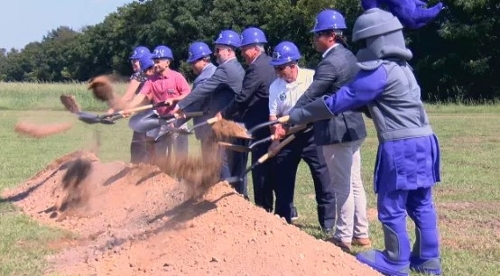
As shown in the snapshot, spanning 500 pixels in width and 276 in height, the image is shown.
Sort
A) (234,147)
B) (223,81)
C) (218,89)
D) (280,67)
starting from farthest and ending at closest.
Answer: (218,89)
(223,81)
(280,67)
(234,147)

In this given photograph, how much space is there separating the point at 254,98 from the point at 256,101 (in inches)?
1.6

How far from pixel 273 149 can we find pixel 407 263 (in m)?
2.00

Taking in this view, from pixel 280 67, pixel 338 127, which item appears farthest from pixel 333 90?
pixel 280 67

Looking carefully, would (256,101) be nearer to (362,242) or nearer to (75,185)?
(362,242)

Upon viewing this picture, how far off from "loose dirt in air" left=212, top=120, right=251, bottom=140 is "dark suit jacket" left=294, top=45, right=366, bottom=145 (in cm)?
93

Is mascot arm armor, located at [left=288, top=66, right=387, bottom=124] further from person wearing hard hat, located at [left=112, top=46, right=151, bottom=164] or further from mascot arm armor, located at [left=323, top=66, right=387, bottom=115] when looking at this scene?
person wearing hard hat, located at [left=112, top=46, right=151, bottom=164]

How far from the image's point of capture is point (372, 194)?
11.5m

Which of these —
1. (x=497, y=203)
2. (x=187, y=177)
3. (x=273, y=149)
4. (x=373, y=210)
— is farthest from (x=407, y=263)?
(x=497, y=203)

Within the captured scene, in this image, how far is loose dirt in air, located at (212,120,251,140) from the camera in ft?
27.3

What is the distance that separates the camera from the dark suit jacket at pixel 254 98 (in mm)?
8875

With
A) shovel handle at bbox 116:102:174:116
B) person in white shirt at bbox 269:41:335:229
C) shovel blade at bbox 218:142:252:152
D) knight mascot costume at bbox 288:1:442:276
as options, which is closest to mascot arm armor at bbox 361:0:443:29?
knight mascot costume at bbox 288:1:442:276

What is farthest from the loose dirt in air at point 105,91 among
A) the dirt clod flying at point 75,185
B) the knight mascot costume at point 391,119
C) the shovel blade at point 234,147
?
the knight mascot costume at point 391,119

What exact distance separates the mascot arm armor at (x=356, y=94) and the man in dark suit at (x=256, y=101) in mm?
2502

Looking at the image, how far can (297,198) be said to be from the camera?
36.6ft
